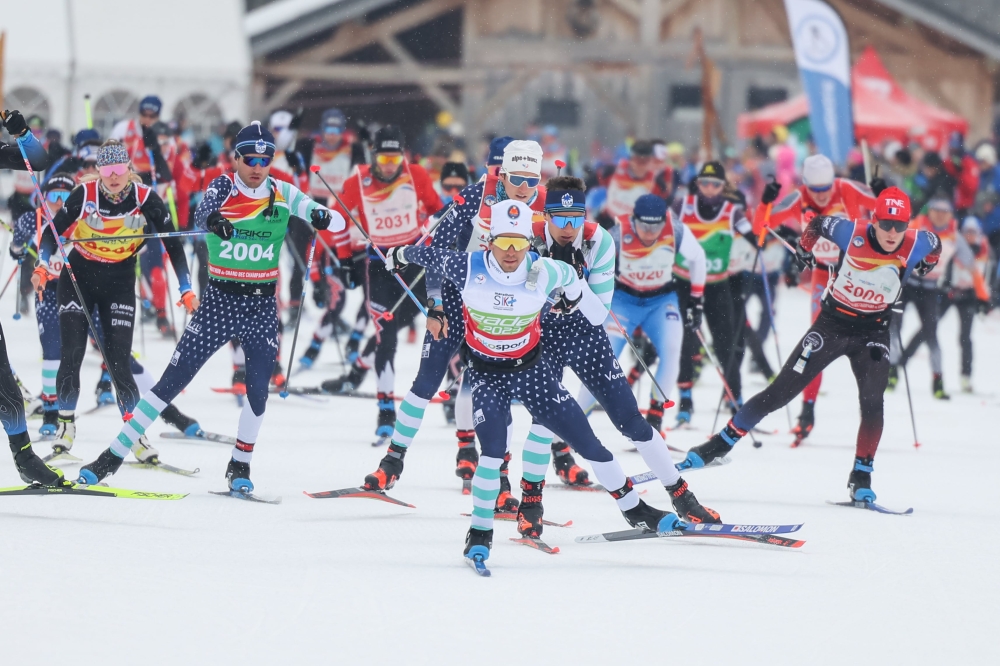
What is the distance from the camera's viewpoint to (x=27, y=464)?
6340 millimetres

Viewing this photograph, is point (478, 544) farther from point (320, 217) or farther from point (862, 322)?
point (862, 322)

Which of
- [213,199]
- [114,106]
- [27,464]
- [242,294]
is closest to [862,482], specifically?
[242,294]

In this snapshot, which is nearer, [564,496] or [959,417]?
[564,496]

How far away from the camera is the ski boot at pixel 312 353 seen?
11453 millimetres

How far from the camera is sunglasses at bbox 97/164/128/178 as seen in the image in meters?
7.38

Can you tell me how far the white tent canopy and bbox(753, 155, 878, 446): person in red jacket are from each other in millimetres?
15246

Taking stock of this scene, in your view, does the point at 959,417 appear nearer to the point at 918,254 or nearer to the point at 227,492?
the point at 918,254

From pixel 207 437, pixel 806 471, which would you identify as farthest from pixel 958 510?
pixel 207 437

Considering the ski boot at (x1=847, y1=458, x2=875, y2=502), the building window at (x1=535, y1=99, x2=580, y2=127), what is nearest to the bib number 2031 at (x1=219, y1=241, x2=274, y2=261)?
the ski boot at (x1=847, y1=458, x2=875, y2=502)

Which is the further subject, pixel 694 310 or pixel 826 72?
pixel 826 72

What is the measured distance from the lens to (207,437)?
27.6 feet

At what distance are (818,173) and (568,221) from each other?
3711mm

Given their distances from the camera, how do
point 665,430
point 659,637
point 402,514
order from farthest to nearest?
1. point 665,430
2. point 402,514
3. point 659,637

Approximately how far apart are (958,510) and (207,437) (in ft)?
15.1
